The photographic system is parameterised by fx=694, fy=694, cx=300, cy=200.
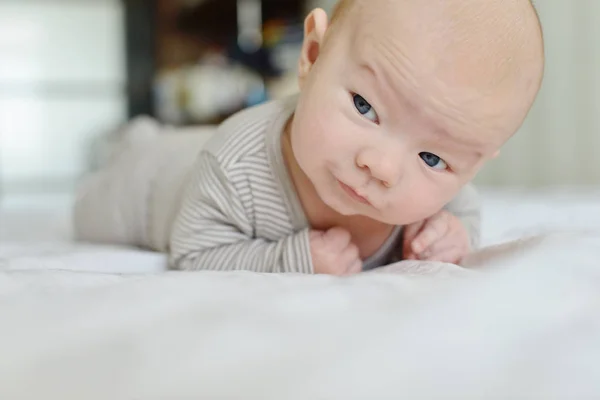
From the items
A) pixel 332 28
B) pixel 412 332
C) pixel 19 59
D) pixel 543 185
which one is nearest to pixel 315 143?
pixel 332 28

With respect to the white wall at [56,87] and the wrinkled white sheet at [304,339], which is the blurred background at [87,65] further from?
the wrinkled white sheet at [304,339]

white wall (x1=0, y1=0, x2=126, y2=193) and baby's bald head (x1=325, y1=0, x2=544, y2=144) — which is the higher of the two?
baby's bald head (x1=325, y1=0, x2=544, y2=144)

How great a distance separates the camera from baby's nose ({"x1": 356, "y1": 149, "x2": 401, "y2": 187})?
59cm

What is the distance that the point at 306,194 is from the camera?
2.48 ft

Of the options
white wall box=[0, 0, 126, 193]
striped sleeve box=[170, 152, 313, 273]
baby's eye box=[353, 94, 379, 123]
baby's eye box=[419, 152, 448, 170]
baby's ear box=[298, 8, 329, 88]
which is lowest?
white wall box=[0, 0, 126, 193]

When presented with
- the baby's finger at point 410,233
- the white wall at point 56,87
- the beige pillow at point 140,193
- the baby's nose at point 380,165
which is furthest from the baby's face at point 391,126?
the white wall at point 56,87

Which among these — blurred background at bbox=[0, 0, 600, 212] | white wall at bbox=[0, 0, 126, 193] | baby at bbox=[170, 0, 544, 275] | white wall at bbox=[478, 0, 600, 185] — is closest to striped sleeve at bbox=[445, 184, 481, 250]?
baby at bbox=[170, 0, 544, 275]

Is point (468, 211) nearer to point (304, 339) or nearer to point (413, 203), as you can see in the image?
point (413, 203)

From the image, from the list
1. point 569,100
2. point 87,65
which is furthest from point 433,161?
point 87,65

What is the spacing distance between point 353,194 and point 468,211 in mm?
237

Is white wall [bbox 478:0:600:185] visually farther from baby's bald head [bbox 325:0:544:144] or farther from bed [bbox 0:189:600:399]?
bed [bbox 0:189:600:399]

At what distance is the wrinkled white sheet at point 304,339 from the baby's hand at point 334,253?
0.76 feet

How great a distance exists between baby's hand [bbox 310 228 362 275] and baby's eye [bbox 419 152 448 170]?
0.45 ft

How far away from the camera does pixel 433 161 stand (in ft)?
2.05
